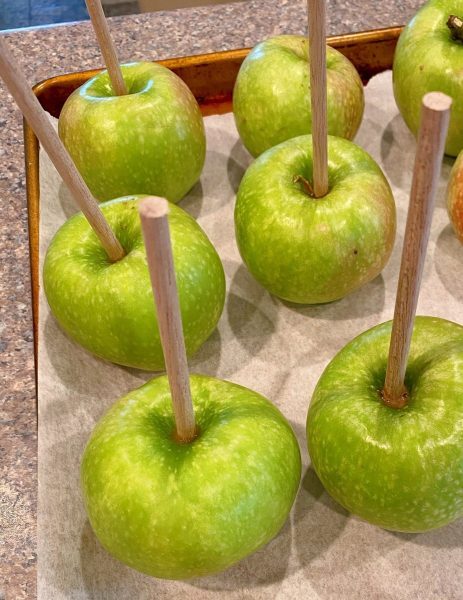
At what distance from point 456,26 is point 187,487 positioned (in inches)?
26.4

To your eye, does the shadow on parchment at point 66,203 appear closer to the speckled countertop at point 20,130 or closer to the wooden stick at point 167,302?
the speckled countertop at point 20,130

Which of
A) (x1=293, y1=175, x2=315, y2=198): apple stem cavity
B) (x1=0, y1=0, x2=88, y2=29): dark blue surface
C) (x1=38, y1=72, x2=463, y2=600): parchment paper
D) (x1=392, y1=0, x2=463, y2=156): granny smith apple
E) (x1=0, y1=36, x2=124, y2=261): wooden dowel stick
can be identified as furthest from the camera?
(x1=0, y1=0, x2=88, y2=29): dark blue surface

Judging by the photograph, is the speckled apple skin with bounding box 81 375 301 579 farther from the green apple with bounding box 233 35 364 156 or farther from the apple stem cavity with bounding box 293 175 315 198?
the green apple with bounding box 233 35 364 156

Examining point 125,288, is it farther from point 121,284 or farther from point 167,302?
point 167,302

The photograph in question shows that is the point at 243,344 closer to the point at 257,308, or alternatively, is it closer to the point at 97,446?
the point at 257,308

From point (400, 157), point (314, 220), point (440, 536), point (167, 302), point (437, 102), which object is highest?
point (437, 102)

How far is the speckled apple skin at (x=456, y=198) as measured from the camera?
0.87m

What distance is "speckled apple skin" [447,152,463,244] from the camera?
87 centimetres

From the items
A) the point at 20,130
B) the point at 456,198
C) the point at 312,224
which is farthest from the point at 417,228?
the point at 20,130

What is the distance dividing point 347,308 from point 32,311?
0.39 metres

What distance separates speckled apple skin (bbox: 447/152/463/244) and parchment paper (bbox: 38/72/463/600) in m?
0.04

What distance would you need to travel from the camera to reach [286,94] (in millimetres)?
909

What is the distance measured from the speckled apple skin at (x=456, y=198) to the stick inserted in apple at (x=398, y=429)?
246mm

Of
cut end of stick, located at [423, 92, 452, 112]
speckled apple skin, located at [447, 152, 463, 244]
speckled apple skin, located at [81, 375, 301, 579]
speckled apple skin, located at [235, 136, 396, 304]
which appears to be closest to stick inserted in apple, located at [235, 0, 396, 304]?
speckled apple skin, located at [235, 136, 396, 304]
